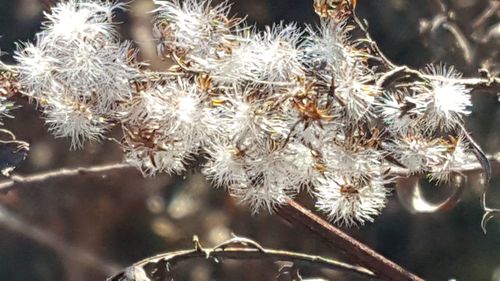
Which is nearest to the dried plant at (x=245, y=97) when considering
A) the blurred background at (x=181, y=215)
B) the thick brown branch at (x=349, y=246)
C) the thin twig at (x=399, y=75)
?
the thin twig at (x=399, y=75)

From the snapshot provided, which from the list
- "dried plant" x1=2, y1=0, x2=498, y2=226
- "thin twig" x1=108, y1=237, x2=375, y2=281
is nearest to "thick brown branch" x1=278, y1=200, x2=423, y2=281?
"thin twig" x1=108, y1=237, x2=375, y2=281

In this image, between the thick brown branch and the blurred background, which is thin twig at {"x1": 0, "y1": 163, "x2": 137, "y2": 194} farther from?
the thick brown branch

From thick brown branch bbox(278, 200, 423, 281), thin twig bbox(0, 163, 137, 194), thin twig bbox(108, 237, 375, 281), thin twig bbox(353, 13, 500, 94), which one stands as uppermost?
thin twig bbox(0, 163, 137, 194)

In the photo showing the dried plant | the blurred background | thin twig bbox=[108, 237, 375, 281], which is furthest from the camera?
the blurred background

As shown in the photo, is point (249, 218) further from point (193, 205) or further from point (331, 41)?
point (331, 41)

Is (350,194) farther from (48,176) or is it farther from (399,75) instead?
(48,176)

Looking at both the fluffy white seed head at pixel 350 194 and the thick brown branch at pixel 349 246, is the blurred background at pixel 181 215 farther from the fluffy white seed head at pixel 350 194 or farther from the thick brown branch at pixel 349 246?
the fluffy white seed head at pixel 350 194

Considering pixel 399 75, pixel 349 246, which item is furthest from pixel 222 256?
pixel 399 75
